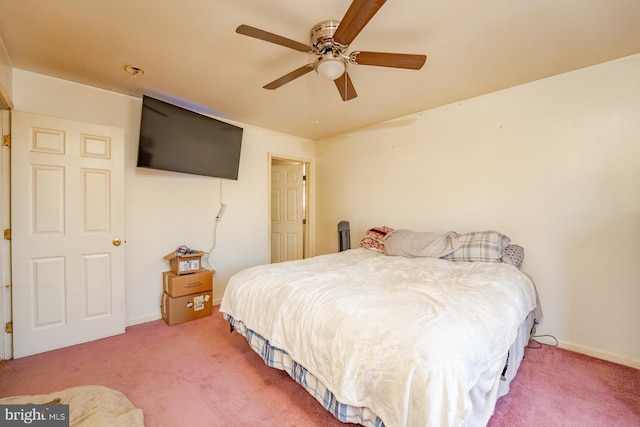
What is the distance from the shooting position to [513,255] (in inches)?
94.3

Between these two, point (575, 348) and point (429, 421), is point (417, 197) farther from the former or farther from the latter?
point (429, 421)

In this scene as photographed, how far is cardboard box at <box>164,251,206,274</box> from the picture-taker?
9.49 ft

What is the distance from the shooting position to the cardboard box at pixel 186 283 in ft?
9.22

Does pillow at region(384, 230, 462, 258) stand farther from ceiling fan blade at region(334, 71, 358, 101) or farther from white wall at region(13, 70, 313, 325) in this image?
white wall at region(13, 70, 313, 325)

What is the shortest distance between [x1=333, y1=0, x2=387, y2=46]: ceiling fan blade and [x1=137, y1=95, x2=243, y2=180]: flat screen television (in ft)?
6.72

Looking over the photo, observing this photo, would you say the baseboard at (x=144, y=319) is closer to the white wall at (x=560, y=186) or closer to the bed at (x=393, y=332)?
the bed at (x=393, y=332)

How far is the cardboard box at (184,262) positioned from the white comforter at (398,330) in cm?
107

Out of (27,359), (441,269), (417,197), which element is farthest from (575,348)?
(27,359)

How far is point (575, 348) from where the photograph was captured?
7.50 ft

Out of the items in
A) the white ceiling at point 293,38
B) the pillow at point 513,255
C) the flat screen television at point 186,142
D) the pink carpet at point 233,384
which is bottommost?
the pink carpet at point 233,384

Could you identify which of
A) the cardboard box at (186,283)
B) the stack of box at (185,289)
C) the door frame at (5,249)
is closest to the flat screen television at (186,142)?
the door frame at (5,249)

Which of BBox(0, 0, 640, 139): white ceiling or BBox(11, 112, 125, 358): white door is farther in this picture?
BBox(11, 112, 125, 358): white door

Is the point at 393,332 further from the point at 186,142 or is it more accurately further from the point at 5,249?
the point at 5,249

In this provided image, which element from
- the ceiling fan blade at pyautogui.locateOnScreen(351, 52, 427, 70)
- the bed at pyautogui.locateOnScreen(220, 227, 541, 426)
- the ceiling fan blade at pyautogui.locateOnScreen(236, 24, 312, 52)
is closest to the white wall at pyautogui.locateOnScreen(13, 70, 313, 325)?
the bed at pyautogui.locateOnScreen(220, 227, 541, 426)
